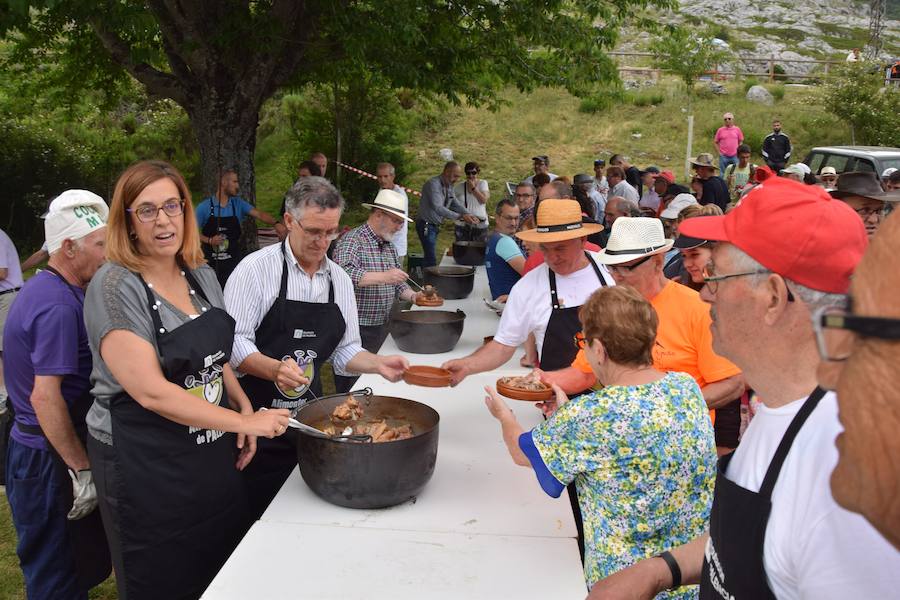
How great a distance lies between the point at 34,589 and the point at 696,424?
2544 millimetres

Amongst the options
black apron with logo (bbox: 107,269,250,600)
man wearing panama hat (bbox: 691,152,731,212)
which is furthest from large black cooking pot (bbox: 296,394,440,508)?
man wearing panama hat (bbox: 691,152,731,212)

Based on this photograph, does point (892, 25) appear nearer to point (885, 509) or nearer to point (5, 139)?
point (5, 139)

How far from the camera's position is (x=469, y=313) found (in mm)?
5875

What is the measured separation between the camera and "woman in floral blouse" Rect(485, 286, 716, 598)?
6.97 feet

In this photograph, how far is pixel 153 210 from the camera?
2.39m

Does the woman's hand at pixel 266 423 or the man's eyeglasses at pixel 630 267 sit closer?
the woman's hand at pixel 266 423

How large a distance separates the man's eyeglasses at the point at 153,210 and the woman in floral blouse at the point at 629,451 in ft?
4.39

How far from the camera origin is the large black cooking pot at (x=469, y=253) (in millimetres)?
7566

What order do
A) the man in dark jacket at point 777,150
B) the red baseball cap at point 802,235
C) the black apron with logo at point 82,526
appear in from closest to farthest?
the red baseball cap at point 802,235
the black apron with logo at point 82,526
the man in dark jacket at point 777,150

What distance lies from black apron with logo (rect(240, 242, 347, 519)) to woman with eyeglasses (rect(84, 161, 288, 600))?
609 millimetres

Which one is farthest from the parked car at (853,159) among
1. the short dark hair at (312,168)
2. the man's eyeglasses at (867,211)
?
the short dark hair at (312,168)

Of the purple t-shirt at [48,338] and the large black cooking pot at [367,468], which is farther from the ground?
the purple t-shirt at [48,338]

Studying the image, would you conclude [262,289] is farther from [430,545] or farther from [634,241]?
[634,241]

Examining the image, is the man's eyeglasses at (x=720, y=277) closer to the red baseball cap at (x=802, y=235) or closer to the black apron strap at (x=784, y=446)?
the red baseball cap at (x=802, y=235)
